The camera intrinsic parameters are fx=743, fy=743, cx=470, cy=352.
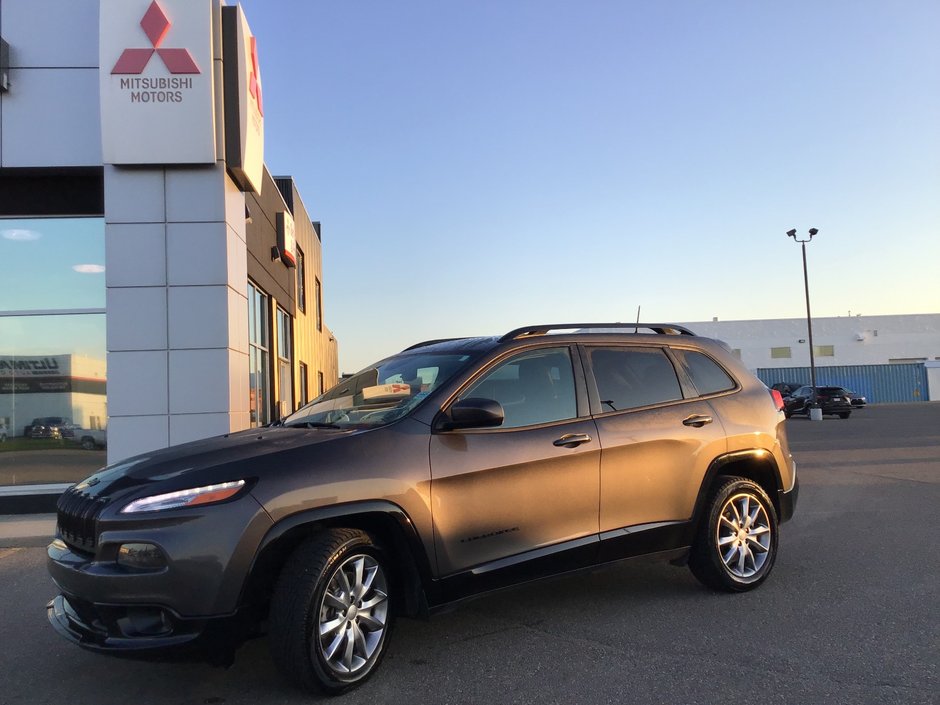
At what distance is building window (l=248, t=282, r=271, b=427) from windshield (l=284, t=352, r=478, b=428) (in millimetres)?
8441

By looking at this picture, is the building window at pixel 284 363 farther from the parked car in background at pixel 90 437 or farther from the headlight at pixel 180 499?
the headlight at pixel 180 499

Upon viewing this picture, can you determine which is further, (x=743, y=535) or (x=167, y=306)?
(x=167, y=306)

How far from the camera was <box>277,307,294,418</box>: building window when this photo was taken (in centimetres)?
1659

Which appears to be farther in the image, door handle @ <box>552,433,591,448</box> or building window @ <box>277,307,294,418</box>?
building window @ <box>277,307,294,418</box>

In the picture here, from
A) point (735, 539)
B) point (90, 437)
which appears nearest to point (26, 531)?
point (90, 437)

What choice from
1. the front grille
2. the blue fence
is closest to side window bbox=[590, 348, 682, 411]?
the front grille

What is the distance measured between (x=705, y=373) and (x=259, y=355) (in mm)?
10719

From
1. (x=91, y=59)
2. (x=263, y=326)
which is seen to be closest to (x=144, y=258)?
(x=91, y=59)

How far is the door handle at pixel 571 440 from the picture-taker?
4.37 meters

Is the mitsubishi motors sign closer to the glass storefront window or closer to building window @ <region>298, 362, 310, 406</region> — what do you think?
the glass storefront window

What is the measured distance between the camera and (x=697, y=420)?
16.6 ft

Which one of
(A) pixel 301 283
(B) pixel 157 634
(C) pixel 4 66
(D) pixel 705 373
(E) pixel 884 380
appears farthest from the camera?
(E) pixel 884 380

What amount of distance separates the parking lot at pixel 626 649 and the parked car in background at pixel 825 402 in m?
28.9

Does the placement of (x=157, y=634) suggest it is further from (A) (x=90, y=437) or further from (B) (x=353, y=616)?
(A) (x=90, y=437)
